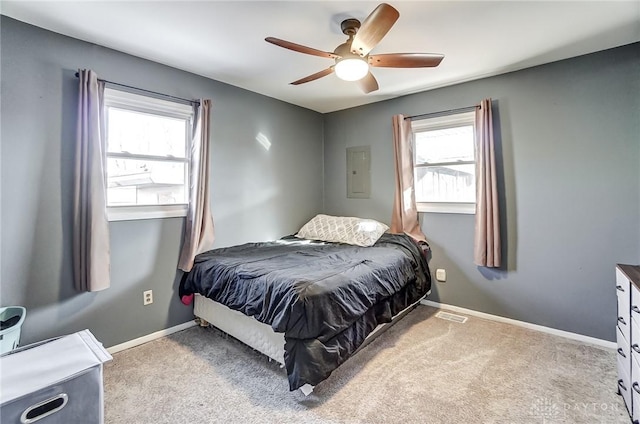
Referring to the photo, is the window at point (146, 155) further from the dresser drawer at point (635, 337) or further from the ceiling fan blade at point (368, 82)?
the dresser drawer at point (635, 337)

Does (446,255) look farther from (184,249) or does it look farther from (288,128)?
(184,249)

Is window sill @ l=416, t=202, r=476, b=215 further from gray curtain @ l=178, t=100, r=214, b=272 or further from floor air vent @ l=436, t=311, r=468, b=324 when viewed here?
gray curtain @ l=178, t=100, r=214, b=272

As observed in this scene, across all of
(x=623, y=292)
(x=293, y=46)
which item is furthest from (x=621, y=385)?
(x=293, y=46)

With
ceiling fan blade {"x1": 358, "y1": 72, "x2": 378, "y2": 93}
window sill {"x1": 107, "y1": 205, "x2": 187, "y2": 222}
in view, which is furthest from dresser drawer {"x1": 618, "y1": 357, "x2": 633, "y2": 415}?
window sill {"x1": 107, "y1": 205, "x2": 187, "y2": 222}

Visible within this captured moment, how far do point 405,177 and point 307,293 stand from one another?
211 centimetres

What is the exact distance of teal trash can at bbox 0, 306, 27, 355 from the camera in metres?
1.75

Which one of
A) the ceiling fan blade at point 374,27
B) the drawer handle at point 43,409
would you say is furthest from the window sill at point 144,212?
the ceiling fan blade at point 374,27

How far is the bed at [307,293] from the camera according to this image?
1820mm

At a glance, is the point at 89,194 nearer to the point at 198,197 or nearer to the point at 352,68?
the point at 198,197

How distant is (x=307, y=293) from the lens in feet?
6.09

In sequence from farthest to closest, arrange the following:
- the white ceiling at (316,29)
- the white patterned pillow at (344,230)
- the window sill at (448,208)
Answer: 1. the white patterned pillow at (344,230)
2. the window sill at (448,208)
3. the white ceiling at (316,29)

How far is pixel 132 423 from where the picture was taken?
1667 millimetres

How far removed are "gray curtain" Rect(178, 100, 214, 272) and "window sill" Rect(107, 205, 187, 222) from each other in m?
0.10

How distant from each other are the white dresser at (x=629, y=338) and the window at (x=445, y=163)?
1.36 meters
